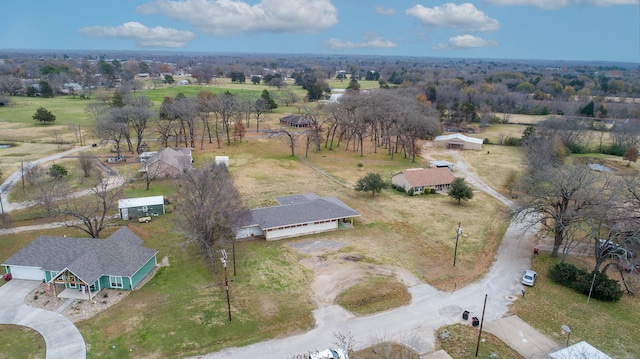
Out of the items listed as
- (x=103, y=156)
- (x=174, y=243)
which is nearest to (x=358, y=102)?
(x=103, y=156)

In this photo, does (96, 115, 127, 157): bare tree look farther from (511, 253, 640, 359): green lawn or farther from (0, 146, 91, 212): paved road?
(511, 253, 640, 359): green lawn

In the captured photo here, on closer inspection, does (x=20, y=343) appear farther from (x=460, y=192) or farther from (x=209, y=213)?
(x=460, y=192)

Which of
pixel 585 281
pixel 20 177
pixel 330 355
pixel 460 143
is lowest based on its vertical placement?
pixel 330 355

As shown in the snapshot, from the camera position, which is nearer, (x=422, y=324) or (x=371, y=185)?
(x=422, y=324)

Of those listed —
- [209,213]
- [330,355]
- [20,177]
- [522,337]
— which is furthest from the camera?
[20,177]

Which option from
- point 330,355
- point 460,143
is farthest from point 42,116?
point 330,355

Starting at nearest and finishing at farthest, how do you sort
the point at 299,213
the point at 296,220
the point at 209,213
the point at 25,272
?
the point at 25,272, the point at 209,213, the point at 296,220, the point at 299,213

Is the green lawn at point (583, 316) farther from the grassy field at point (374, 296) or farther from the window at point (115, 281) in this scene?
the window at point (115, 281)

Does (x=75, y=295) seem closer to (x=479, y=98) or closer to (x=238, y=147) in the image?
(x=238, y=147)
